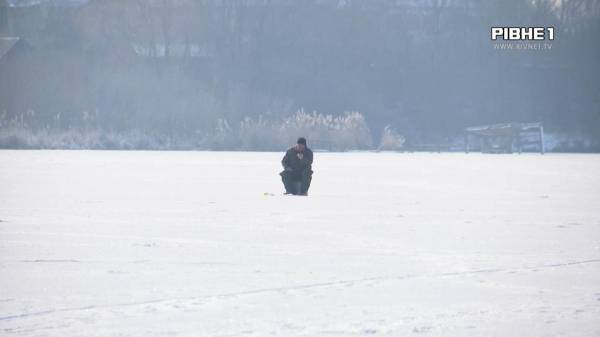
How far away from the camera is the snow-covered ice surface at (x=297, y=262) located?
577cm

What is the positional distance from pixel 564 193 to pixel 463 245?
821 cm

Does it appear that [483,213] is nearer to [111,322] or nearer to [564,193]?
[564,193]

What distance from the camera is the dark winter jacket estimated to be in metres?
15.8

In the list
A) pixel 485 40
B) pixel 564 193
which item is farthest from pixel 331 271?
pixel 485 40

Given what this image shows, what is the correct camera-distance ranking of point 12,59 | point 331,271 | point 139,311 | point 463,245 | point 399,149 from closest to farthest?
point 139,311, point 331,271, point 463,245, point 399,149, point 12,59

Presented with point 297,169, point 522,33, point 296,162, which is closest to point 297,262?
point 296,162

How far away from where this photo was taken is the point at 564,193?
17.3m

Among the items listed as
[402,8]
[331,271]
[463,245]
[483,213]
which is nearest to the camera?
[331,271]

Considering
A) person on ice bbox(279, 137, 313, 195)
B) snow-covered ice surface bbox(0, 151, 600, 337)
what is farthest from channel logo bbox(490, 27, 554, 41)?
person on ice bbox(279, 137, 313, 195)

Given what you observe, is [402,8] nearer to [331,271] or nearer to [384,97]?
[384,97]

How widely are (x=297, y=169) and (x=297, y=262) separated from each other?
791 cm

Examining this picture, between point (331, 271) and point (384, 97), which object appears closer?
point (331, 271)

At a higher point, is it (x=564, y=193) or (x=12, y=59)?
(x=12, y=59)

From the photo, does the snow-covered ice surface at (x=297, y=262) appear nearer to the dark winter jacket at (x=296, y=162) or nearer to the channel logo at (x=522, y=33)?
the dark winter jacket at (x=296, y=162)
